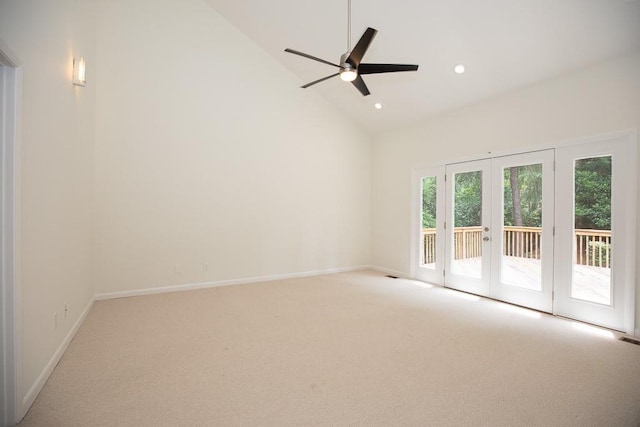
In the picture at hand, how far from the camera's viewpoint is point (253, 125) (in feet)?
17.1

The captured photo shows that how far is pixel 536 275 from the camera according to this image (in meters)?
3.88

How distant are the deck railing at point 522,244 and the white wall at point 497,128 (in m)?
0.42

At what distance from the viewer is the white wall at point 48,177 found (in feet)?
6.11

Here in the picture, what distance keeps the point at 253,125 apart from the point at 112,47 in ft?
7.01

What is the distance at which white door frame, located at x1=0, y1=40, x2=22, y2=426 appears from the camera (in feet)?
5.49

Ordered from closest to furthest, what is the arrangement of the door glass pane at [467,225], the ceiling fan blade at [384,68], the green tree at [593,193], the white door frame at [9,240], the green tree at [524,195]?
the white door frame at [9,240], the ceiling fan blade at [384,68], the green tree at [593,193], the green tree at [524,195], the door glass pane at [467,225]

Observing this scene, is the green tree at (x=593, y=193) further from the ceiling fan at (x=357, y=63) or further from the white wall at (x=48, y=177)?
the white wall at (x=48, y=177)

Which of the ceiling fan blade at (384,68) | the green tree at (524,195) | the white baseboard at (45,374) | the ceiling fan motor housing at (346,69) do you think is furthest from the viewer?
the green tree at (524,195)

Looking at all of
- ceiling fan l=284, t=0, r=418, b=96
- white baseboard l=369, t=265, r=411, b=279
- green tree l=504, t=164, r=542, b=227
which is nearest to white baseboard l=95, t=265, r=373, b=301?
white baseboard l=369, t=265, r=411, b=279

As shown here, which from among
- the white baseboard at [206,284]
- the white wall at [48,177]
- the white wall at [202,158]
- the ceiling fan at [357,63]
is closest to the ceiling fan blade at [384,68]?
the ceiling fan at [357,63]

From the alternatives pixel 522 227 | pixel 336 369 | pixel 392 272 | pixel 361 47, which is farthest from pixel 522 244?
pixel 361 47

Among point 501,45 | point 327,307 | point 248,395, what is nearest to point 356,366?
point 248,395

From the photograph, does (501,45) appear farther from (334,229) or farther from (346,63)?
(334,229)

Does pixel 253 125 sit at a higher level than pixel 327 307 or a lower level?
higher
